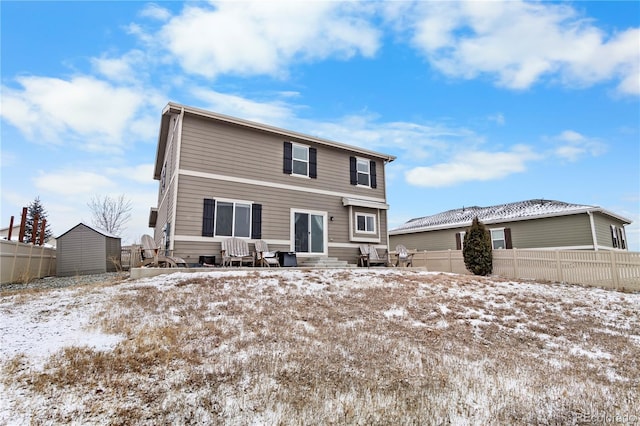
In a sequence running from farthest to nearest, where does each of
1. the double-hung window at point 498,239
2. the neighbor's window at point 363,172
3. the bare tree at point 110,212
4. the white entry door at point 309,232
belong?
1. the bare tree at point 110,212
2. the double-hung window at point 498,239
3. the neighbor's window at point 363,172
4. the white entry door at point 309,232

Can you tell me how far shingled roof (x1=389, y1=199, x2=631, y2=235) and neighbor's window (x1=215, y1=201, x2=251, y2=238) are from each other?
12.5 meters

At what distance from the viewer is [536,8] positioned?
10305mm

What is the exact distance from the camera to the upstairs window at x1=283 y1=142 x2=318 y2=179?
12.9 metres

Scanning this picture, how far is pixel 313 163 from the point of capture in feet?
44.4

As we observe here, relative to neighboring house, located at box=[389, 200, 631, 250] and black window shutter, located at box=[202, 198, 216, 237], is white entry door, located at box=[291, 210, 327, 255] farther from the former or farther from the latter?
neighboring house, located at box=[389, 200, 631, 250]

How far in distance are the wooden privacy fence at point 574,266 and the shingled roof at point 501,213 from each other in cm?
433

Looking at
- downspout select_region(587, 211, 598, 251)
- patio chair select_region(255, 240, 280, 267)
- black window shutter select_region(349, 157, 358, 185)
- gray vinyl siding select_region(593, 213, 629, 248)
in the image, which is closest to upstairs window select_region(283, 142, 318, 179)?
black window shutter select_region(349, 157, 358, 185)

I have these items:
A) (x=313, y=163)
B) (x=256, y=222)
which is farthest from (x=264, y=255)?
(x=313, y=163)

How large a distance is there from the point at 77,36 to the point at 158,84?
3.70 metres

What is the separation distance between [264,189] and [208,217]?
2.28 metres

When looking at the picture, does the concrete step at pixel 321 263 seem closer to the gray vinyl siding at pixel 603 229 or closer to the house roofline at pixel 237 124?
the house roofline at pixel 237 124

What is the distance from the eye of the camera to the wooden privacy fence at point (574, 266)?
34.8ft

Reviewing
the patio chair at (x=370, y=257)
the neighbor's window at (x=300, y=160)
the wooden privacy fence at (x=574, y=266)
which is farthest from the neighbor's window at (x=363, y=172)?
the wooden privacy fence at (x=574, y=266)

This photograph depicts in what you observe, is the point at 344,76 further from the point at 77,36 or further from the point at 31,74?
the point at 31,74
